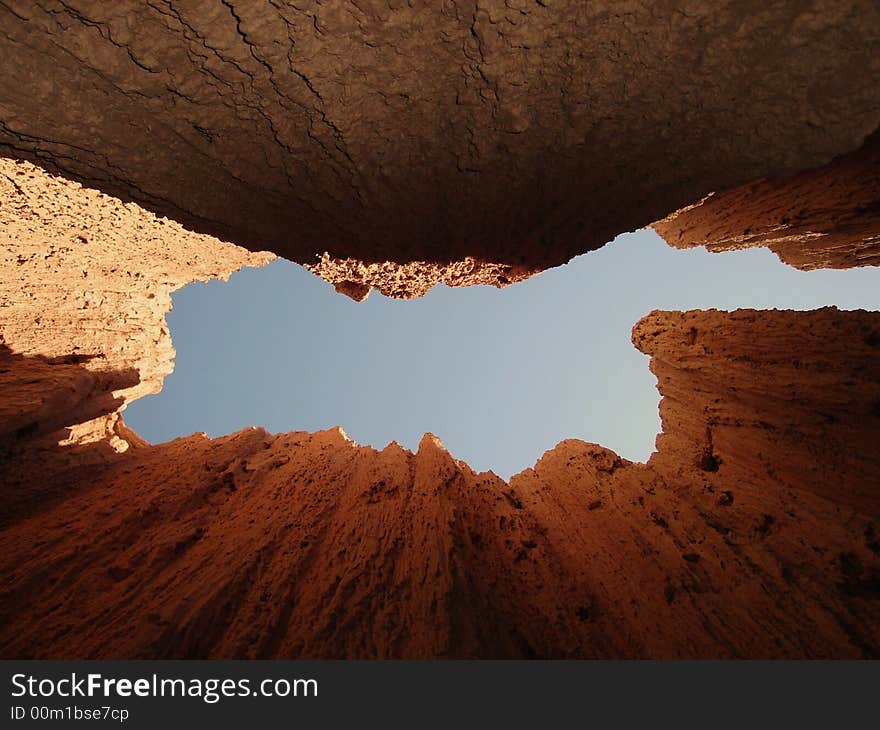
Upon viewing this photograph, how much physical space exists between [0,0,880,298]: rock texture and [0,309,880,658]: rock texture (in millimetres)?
2965

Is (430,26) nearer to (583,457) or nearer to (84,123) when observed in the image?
(84,123)

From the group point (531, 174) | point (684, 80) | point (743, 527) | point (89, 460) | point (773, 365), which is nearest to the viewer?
point (684, 80)

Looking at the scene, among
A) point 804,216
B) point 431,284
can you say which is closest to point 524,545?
point 431,284

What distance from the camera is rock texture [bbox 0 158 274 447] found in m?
4.05

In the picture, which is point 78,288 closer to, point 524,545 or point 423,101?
point 423,101

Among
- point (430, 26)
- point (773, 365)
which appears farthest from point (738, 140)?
point (773, 365)

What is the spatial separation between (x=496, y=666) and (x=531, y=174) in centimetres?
362

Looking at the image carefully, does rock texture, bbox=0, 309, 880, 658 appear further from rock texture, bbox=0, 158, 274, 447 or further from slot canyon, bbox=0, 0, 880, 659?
rock texture, bbox=0, 158, 274, 447

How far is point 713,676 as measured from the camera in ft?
8.13

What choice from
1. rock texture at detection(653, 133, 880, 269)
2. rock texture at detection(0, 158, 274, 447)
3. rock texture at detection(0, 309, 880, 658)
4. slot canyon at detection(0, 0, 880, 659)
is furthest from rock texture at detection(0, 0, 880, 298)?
rock texture at detection(0, 309, 880, 658)

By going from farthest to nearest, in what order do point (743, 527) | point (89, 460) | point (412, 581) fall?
point (89, 460), point (743, 527), point (412, 581)

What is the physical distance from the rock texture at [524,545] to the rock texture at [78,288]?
1.10 meters

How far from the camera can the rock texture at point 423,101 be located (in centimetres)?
210

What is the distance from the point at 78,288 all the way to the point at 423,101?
228 inches
